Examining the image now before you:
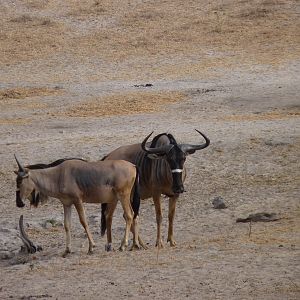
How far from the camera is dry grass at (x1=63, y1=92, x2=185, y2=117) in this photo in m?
23.6

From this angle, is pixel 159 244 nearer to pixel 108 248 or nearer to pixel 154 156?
pixel 108 248

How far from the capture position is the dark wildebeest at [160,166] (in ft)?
44.4

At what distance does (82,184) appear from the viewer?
1324 cm

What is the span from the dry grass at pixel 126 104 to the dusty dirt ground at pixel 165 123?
5 centimetres

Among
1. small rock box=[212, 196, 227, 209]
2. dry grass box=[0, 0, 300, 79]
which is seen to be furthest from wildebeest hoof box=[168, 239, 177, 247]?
dry grass box=[0, 0, 300, 79]

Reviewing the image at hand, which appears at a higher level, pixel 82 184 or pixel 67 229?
pixel 82 184

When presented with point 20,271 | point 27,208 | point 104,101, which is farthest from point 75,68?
point 20,271

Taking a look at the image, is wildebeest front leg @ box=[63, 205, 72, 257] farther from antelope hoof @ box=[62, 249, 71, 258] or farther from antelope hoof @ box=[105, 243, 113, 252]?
antelope hoof @ box=[105, 243, 113, 252]

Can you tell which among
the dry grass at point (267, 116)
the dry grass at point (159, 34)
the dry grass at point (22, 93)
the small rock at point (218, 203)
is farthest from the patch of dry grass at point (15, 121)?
the small rock at point (218, 203)

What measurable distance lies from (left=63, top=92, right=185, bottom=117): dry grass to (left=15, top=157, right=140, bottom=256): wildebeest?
9879 millimetres

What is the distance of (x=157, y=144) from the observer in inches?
549

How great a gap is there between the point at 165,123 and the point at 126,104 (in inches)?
106

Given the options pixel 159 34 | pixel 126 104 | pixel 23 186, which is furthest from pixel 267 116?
pixel 159 34

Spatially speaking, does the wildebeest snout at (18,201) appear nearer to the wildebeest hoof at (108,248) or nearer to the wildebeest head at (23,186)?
the wildebeest head at (23,186)
